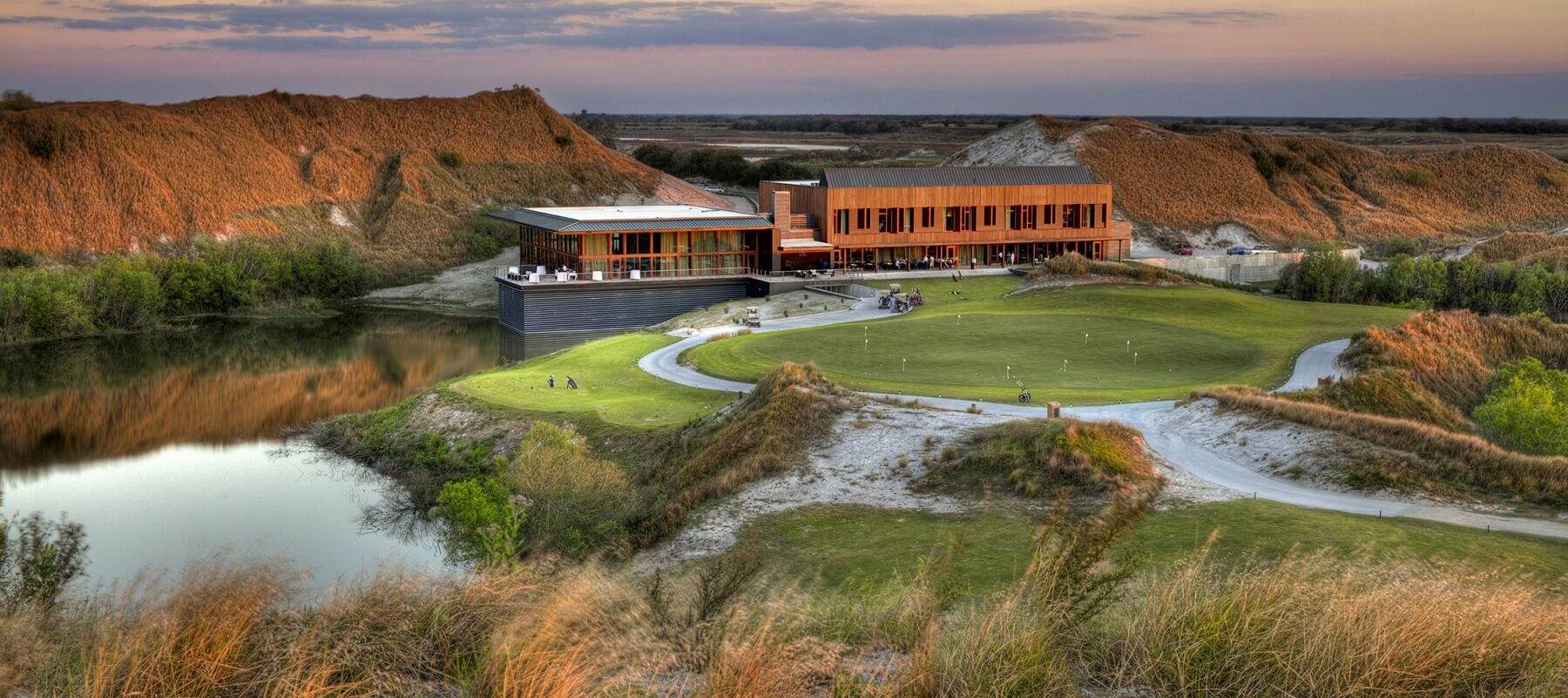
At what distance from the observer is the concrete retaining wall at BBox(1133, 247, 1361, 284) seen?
86188mm

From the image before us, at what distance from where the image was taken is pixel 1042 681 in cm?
1034

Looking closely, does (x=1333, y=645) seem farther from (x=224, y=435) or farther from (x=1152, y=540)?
(x=224, y=435)

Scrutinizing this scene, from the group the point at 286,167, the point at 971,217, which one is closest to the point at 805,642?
the point at 971,217

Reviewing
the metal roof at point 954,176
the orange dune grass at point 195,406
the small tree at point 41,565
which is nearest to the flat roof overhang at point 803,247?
the metal roof at point 954,176

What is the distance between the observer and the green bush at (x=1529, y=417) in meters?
37.1

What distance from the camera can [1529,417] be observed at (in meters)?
37.4

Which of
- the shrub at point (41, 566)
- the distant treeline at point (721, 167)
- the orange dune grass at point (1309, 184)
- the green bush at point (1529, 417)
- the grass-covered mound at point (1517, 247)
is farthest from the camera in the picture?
the distant treeline at point (721, 167)

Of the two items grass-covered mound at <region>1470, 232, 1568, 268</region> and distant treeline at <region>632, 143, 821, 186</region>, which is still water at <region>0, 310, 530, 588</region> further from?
distant treeline at <region>632, 143, 821, 186</region>

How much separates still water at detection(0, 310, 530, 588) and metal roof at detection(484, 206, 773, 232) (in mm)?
7332

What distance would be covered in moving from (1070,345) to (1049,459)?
2292cm

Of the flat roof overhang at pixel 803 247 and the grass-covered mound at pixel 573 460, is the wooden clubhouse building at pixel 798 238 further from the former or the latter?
the grass-covered mound at pixel 573 460

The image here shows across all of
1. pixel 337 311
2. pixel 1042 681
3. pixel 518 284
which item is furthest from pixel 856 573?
pixel 337 311

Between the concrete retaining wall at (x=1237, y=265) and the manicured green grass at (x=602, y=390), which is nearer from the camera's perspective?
the manicured green grass at (x=602, y=390)

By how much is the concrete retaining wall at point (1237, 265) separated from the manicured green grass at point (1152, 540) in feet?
192
